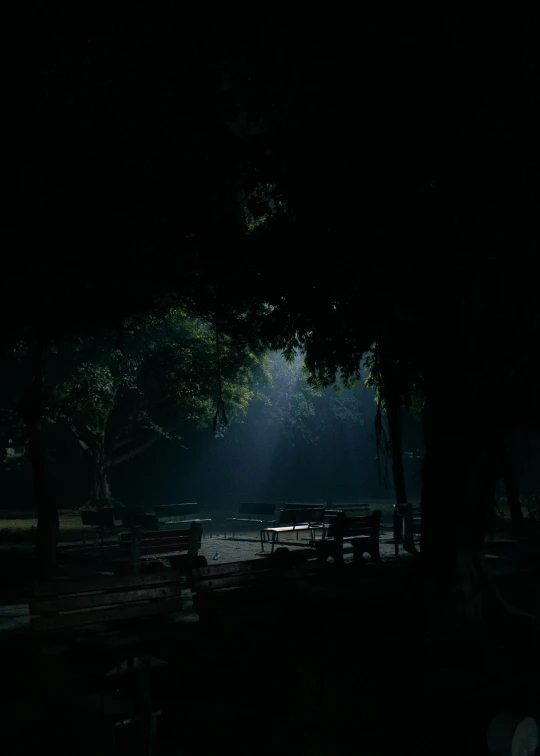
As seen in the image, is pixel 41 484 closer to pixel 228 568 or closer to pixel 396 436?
pixel 228 568

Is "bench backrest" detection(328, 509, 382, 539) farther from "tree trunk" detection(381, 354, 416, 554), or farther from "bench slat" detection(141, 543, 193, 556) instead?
"bench slat" detection(141, 543, 193, 556)

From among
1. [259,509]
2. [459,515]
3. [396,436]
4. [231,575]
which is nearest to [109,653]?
[231,575]

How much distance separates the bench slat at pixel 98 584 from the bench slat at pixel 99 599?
2.4 inches

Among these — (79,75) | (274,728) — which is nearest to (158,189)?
(79,75)

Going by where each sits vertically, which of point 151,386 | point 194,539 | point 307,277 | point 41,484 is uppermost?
point 151,386

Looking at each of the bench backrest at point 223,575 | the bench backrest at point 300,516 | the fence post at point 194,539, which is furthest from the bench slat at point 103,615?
the bench backrest at point 300,516

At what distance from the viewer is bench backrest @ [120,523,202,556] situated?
1288 centimetres

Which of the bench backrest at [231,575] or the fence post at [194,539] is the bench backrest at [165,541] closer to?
the fence post at [194,539]

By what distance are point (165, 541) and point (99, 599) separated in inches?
265

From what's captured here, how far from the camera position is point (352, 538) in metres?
14.3

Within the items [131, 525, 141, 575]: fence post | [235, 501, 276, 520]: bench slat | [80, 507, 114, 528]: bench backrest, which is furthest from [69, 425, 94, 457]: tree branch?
[131, 525, 141, 575]: fence post

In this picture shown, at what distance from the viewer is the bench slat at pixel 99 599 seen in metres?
6.39

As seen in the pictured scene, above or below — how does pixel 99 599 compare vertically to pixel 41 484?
below

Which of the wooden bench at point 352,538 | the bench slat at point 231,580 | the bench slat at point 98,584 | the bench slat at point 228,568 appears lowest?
the wooden bench at point 352,538
